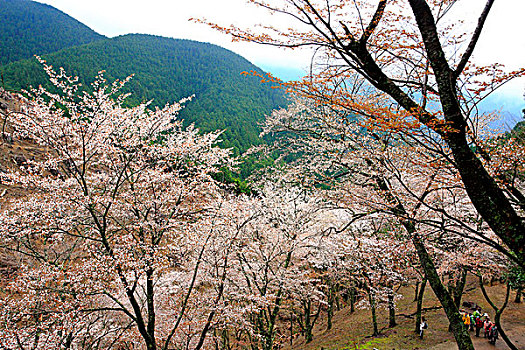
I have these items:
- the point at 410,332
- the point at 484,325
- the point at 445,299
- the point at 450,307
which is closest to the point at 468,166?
the point at 445,299

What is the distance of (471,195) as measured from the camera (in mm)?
2377

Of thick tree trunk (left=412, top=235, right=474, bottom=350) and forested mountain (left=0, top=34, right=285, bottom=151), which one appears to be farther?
forested mountain (left=0, top=34, right=285, bottom=151)

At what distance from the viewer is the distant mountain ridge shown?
68.5 metres

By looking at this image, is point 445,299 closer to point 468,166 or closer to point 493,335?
point 468,166

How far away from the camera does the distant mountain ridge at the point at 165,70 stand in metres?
68.5

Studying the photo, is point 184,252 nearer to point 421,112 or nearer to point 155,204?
point 155,204

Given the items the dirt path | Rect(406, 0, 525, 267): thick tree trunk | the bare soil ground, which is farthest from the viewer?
the bare soil ground

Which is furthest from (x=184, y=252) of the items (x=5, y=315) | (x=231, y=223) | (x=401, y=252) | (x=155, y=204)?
(x=401, y=252)

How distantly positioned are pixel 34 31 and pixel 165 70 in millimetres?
64961

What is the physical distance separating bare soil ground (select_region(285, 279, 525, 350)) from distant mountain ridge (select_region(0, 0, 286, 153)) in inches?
1774

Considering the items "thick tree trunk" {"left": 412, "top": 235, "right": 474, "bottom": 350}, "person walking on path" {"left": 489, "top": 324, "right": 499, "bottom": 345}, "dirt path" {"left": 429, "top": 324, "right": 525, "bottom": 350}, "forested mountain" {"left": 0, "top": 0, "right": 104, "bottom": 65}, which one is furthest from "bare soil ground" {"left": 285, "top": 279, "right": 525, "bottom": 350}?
"forested mountain" {"left": 0, "top": 0, "right": 104, "bottom": 65}

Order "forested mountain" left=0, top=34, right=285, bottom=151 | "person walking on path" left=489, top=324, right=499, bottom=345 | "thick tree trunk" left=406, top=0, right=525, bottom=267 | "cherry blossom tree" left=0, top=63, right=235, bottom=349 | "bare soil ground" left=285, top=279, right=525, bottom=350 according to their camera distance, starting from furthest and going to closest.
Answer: "forested mountain" left=0, top=34, right=285, bottom=151 → "bare soil ground" left=285, top=279, right=525, bottom=350 → "person walking on path" left=489, top=324, right=499, bottom=345 → "cherry blossom tree" left=0, top=63, right=235, bottom=349 → "thick tree trunk" left=406, top=0, right=525, bottom=267

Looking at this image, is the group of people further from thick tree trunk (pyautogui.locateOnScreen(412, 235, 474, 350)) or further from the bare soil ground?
thick tree trunk (pyautogui.locateOnScreen(412, 235, 474, 350))

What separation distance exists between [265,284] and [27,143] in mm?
33738
